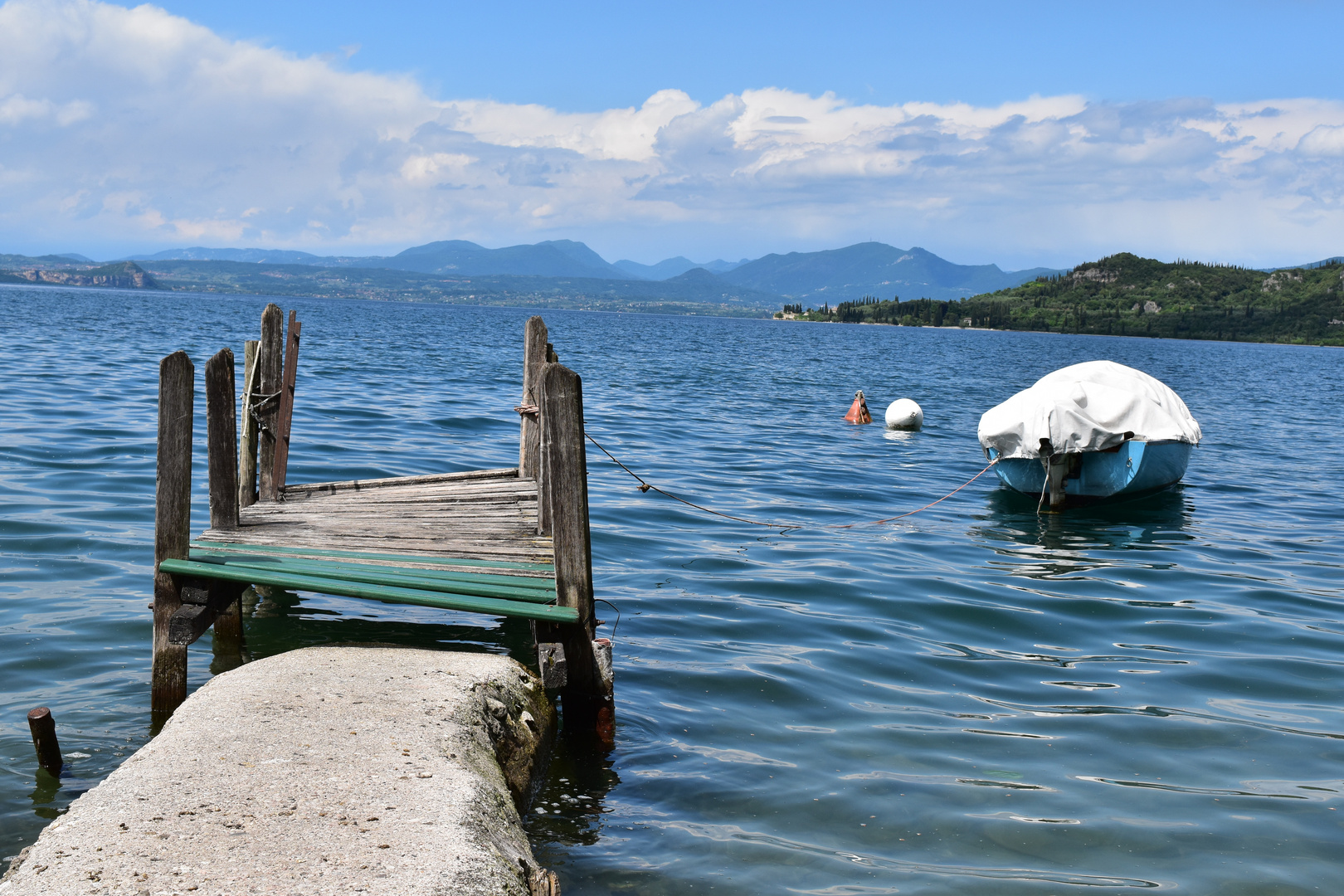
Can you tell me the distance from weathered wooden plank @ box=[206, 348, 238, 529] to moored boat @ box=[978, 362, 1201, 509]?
1273 centimetres

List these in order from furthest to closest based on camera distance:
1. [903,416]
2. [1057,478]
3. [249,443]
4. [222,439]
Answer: [903,416] → [1057,478] → [249,443] → [222,439]

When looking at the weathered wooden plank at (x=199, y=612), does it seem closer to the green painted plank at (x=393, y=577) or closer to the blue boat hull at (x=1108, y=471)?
the green painted plank at (x=393, y=577)

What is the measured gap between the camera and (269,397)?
11.0 metres

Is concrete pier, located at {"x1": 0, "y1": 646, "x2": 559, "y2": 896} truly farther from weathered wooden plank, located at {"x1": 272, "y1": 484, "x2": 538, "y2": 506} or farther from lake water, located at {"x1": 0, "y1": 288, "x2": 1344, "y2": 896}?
weathered wooden plank, located at {"x1": 272, "y1": 484, "x2": 538, "y2": 506}

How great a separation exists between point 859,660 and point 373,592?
4655 mm

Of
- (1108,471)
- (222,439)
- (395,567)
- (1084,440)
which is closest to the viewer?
(395,567)

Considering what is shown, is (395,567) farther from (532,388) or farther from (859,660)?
(859,660)

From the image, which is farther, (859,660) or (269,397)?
(269,397)

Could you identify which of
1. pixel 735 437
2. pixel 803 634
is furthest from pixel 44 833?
pixel 735 437

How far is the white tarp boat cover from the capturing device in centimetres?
1644

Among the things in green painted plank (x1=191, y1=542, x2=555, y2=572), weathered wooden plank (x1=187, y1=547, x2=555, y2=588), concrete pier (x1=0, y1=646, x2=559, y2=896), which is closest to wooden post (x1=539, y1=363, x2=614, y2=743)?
weathered wooden plank (x1=187, y1=547, x2=555, y2=588)

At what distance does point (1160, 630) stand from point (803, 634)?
3928 millimetres

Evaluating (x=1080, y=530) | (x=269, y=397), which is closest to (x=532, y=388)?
(x=269, y=397)

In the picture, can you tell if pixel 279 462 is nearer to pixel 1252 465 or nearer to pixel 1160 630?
pixel 1160 630
